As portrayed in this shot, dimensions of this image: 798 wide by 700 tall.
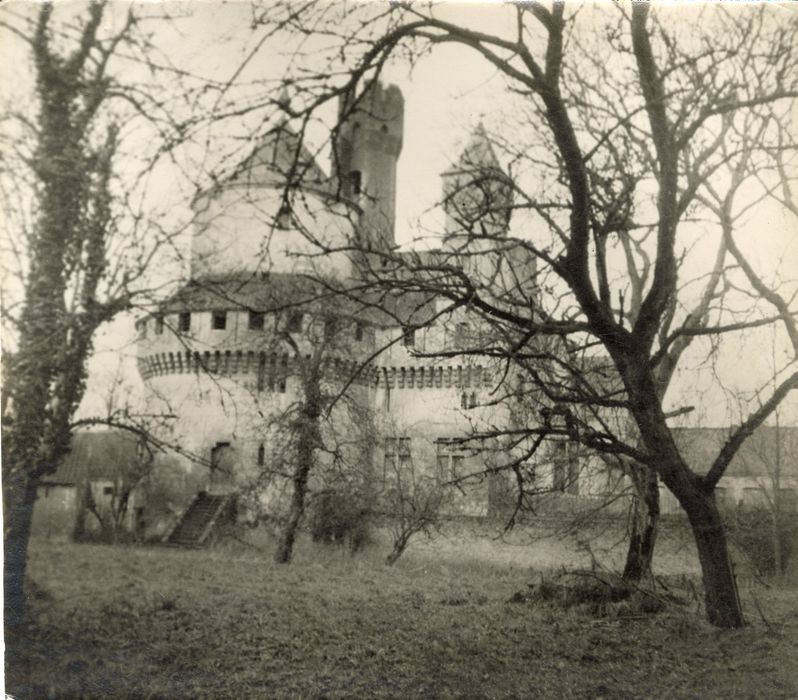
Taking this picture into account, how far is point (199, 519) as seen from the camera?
17.4 ft

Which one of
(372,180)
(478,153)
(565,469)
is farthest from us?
(565,469)

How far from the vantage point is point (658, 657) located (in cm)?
471

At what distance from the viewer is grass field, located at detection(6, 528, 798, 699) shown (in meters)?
4.36

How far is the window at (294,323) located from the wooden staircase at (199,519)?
4.50ft

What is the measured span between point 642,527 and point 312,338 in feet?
10.9

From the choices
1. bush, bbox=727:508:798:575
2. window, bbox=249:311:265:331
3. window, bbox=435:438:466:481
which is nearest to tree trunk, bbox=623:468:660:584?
bush, bbox=727:508:798:575

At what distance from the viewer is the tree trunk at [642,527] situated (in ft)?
19.7

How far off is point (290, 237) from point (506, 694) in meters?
3.52

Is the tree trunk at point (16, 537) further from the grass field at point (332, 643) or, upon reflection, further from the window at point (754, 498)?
the window at point (754, 498)

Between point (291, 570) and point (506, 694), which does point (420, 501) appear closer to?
point (291, 570)

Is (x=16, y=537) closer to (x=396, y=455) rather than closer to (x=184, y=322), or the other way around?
(x=184, y=322)

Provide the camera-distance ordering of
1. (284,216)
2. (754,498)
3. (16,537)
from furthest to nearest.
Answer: (754,498)
(284,216)
(16,537)

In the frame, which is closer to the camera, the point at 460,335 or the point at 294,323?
Answer: the point at 294,323

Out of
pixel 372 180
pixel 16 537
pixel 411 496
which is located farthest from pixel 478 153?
pixel 16 537
